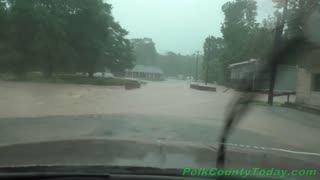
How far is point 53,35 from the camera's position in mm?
35156

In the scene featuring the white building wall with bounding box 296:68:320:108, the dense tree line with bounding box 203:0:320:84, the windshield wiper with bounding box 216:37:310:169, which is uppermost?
the dense tree line with bounding box 203:0:320:84

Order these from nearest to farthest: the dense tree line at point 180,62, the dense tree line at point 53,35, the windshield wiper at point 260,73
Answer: the windshield wiper at point 260,73, the dense tree line at point 53,35, the dense tree line at point 180,62

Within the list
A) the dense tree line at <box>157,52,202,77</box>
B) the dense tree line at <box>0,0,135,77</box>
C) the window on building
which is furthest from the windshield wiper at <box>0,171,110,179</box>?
the window on building

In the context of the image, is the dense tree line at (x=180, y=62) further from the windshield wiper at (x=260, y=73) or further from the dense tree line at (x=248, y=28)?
the windshield wiper at (x=260, y=73)

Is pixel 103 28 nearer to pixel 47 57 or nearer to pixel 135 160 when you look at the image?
pixel 47 57

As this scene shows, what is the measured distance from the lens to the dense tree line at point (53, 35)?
2217 cm

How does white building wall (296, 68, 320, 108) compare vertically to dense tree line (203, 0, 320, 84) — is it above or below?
below

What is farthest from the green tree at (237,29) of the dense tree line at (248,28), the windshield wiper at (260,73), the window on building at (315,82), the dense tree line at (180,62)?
the dense tree line at (180,62)

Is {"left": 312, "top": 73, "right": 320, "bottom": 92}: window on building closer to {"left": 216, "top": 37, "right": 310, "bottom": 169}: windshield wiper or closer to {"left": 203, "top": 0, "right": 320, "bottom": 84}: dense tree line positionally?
{"left": 203, "top": 0, "right": 320, "bottom": 84}: dense tree line

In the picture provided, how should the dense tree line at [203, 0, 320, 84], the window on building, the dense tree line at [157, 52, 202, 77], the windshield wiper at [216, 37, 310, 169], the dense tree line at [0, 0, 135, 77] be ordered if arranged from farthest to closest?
1. the dense tree line at [157, 52, 202, 77]
2. the window on building
3. the dense tree line at [0, 0, 135, 77]
4. the dense tree line at [203, 0, 320, 84]
5. the windshield wiper at [216, 37, 310, 169]

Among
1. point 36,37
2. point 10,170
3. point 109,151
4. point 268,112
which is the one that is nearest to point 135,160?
point 109,151

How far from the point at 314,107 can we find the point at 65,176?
25.2 m

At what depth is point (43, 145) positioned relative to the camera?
15.1 ft

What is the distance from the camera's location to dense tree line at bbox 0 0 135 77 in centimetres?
2217
